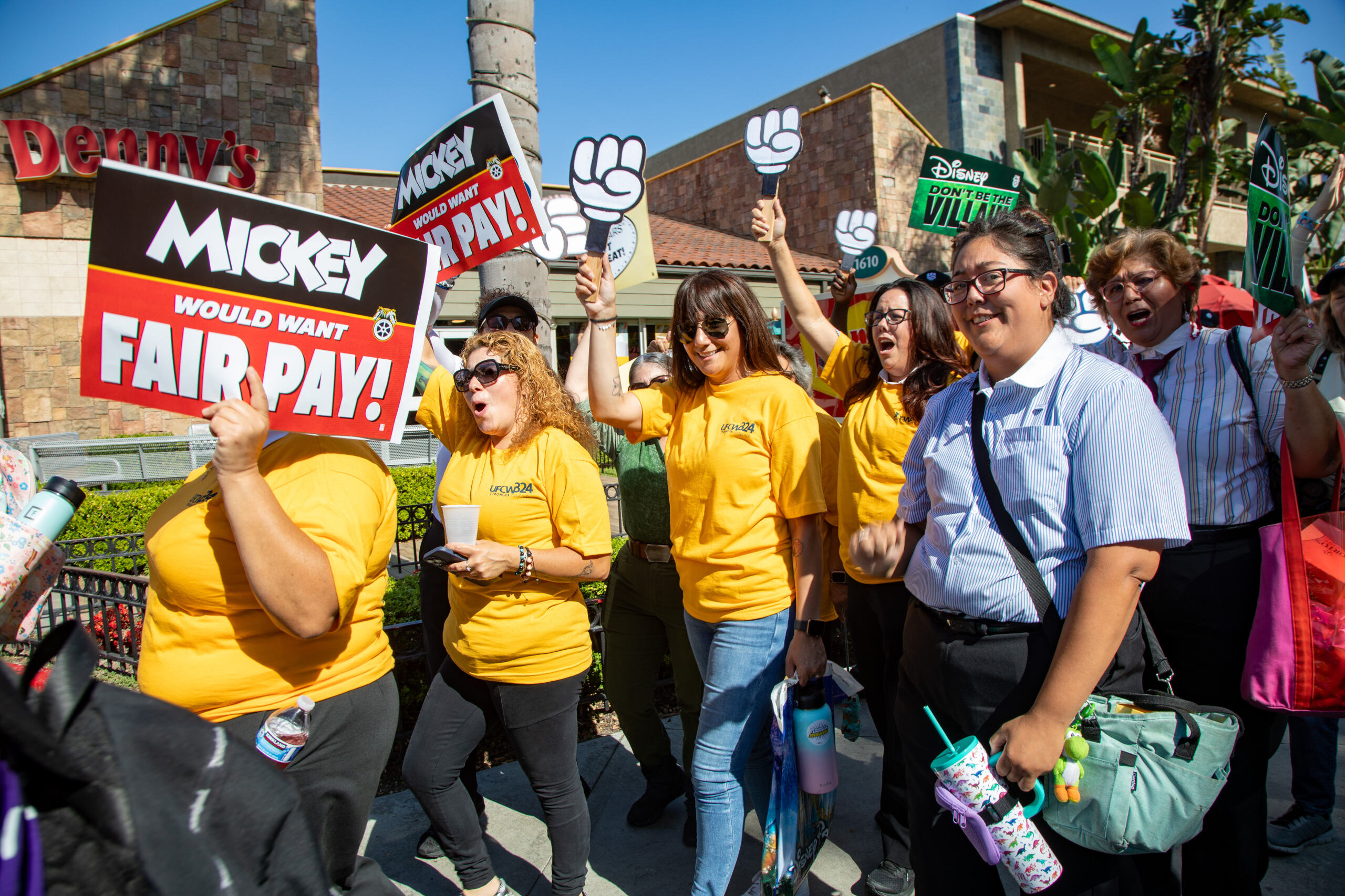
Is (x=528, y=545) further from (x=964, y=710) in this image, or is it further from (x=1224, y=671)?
(x=1224, y=671)

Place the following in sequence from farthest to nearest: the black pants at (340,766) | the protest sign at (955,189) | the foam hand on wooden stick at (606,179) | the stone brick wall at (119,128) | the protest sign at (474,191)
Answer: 1. the stone brick wall at (119,128)
2. the protest sign at (955,189)
3. the protest sign at (474,191)
4. the foam hand on wooden stick at (606,179)
5. the black pants at (340,766)

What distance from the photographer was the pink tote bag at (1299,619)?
6.95ft

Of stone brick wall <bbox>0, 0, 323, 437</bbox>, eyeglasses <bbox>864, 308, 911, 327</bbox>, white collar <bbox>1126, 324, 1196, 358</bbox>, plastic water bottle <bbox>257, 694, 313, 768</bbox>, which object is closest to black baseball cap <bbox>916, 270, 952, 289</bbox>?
eyeglasses <bbox>864, 308, 911, 327</bbox>

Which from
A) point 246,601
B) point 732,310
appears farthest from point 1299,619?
point 246,601

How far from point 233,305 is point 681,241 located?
59.0 feet

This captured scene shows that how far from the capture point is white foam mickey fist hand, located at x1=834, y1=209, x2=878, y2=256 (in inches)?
244

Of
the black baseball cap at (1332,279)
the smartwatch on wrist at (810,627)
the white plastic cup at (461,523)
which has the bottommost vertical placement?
the smartwatch on wrist at (810,627)

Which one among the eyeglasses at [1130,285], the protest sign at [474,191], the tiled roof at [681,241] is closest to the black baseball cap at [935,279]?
the eyeglasses at [1130,285]

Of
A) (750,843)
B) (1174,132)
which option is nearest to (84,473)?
(750,843)

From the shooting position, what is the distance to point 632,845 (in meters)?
3.21

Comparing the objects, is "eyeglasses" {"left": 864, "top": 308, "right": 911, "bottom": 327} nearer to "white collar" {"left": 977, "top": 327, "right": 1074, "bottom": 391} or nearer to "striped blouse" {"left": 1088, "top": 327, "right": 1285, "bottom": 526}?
"striped blouse" {"left": 1088, "top": 327, "right": 1285, "bottom": 526}

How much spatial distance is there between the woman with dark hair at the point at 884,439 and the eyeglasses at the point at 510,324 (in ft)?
4.15

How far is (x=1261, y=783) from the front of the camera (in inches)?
90.6

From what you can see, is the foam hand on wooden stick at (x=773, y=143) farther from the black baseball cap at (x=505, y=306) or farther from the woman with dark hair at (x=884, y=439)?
the black baseball cap at (x=505, y=306)
